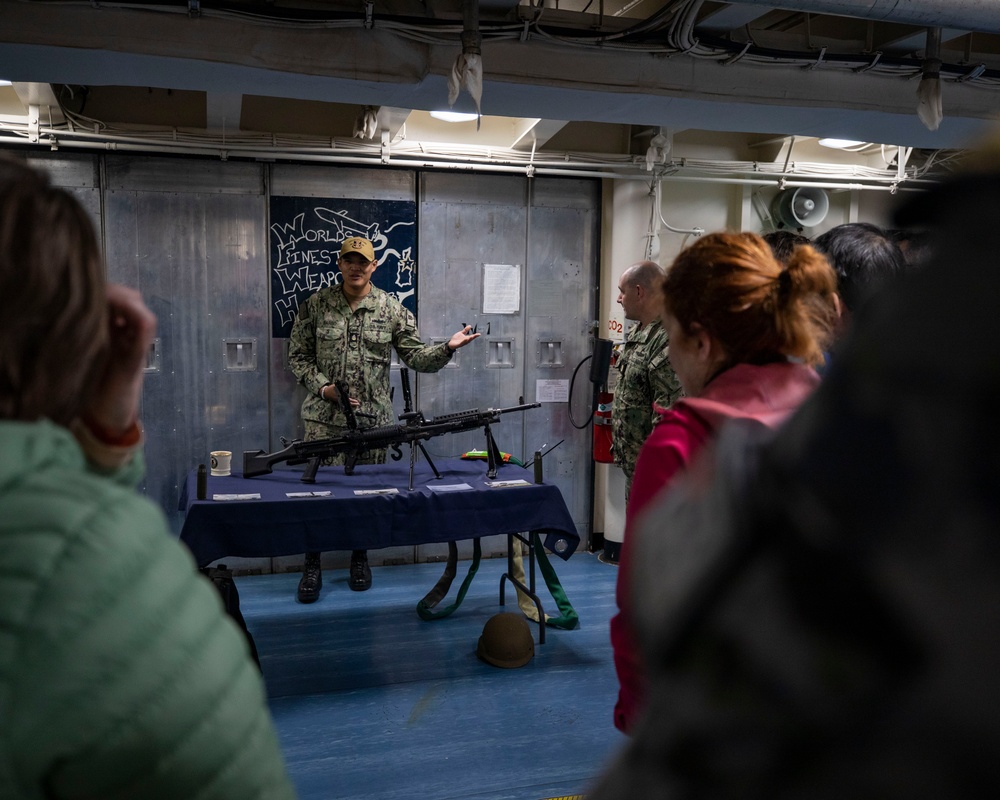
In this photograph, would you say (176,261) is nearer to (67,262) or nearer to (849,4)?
(849,4)

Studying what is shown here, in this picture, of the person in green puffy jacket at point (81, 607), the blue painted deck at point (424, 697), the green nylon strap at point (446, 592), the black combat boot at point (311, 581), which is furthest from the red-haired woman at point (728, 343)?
the black combat boot at point (311, 581)

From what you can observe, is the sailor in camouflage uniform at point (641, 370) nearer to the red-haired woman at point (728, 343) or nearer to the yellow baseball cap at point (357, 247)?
the yellow baseball cap at point (357, 247)

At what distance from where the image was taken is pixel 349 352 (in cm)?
495

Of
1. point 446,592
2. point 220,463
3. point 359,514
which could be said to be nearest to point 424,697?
point 359,514

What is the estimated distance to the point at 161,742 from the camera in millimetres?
646

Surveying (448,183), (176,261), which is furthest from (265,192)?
(448,183)

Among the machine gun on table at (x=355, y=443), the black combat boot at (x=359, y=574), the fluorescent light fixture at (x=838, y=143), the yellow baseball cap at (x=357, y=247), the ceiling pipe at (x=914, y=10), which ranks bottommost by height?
the black combat boot at (x=359, y=574)

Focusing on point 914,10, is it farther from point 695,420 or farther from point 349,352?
point 349,352

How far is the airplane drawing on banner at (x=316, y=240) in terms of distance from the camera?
5184 millimetres

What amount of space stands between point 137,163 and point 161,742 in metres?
5.03

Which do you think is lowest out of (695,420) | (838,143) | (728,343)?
(695,420)

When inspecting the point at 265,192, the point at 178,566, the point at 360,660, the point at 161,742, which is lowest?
the point at 360,660

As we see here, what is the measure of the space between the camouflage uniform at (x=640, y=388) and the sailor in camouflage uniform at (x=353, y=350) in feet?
3.92

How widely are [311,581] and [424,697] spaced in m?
1.48
